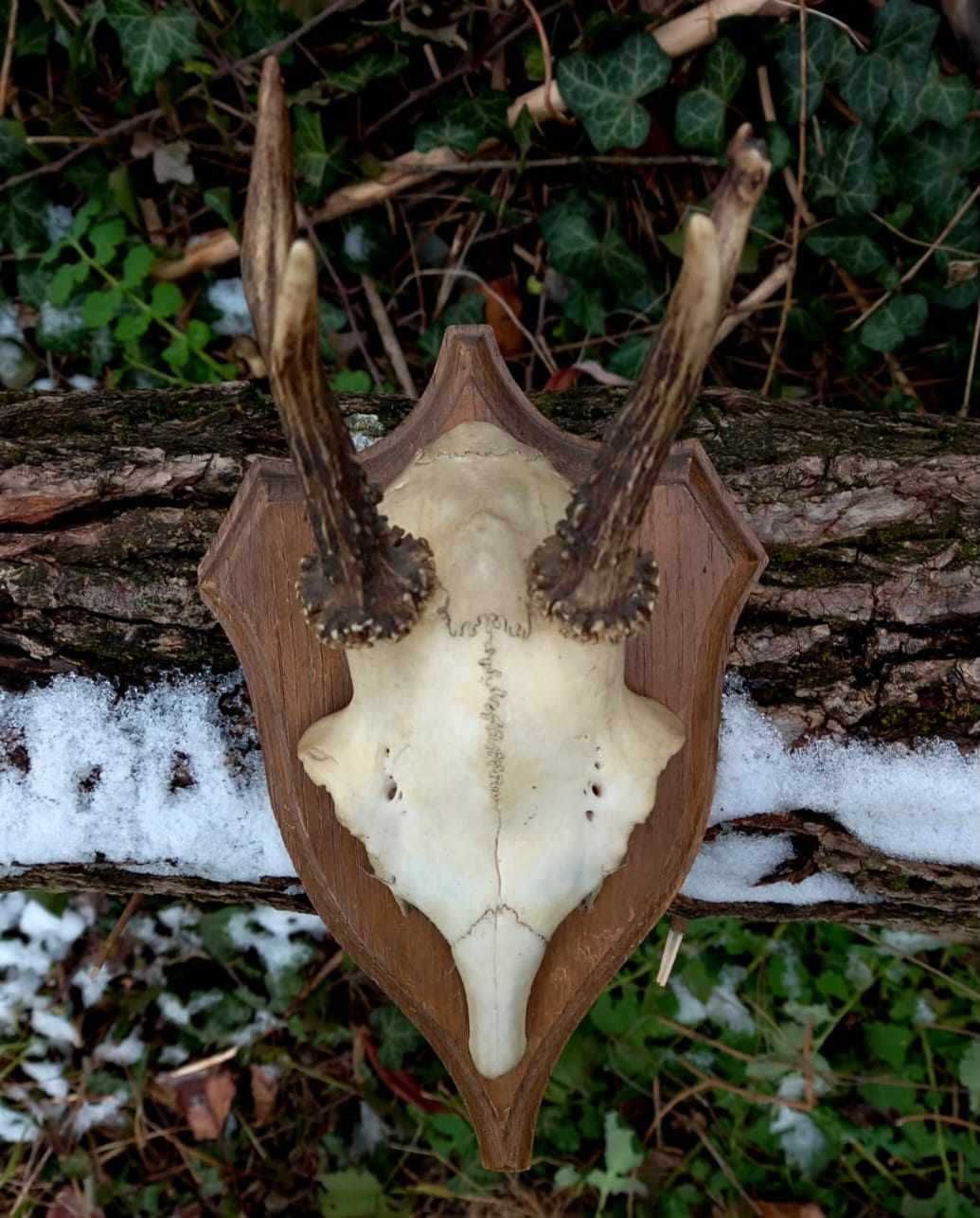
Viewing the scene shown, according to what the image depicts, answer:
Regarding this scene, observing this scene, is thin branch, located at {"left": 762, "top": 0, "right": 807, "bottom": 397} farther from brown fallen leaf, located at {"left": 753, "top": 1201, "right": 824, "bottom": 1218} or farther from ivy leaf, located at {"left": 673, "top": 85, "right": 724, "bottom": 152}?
brown fallen leaf, located at {"left": 753, "top": 1201, "right": 824, "bottom": 1218}

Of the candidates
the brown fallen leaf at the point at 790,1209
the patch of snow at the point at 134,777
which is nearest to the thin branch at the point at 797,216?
the patch of snow at the point at 134,777

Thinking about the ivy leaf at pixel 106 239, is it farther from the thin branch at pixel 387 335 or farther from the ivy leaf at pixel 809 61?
the ivy leaf at pixel 809 61

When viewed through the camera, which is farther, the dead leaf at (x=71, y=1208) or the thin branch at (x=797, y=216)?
the dead leaf at (x=71, y=1208)

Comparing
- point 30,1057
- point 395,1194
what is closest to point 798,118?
point 395,1194

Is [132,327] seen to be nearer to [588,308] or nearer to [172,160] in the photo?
[172,160]

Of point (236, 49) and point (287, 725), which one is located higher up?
point (236, 49)

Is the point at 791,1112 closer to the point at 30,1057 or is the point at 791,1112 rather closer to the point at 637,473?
the point at 30,1057

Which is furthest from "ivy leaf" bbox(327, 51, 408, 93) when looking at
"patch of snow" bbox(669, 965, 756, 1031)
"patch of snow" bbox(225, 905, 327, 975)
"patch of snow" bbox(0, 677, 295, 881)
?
"patch of snow" bbox(669, 965, 756, 1031)
